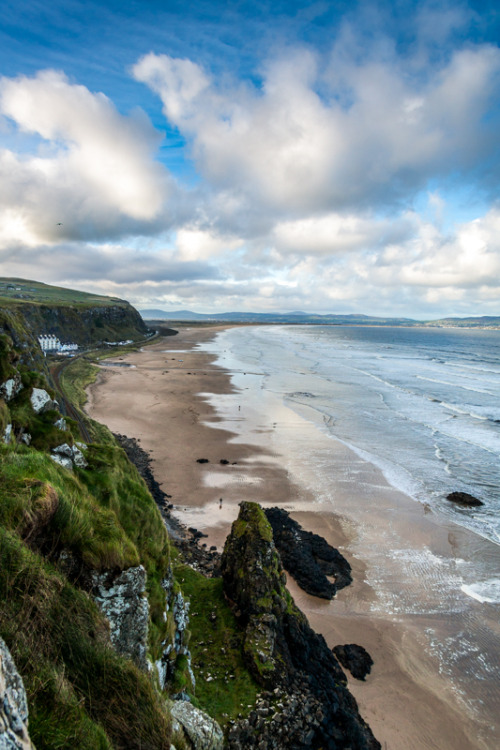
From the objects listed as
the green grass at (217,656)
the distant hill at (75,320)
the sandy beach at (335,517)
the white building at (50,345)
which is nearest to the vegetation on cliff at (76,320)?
the distant hill at (75,320)

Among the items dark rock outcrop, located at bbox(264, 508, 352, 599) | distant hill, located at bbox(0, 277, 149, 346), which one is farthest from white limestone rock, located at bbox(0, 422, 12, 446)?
distant hill, located at bbox(0, 277, 149, 346)

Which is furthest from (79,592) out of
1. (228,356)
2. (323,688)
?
(228,356)

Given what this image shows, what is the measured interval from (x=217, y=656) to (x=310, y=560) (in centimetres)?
856

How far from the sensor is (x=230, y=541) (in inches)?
493

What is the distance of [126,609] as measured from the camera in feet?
20.5

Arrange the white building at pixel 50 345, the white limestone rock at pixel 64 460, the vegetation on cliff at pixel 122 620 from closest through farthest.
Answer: the vegetation on cliff at pixel 122 620
the white limestone rock at pixel 64 460
the white building at pixel 50 345

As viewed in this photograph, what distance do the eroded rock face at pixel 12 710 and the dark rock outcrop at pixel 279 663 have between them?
219 inches

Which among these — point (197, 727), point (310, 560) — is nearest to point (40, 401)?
point (197, 727)

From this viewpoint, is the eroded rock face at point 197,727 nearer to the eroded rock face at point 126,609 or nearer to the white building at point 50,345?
the eroded rock face at point 126,609

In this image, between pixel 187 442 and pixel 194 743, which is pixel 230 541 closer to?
pixel 194 743

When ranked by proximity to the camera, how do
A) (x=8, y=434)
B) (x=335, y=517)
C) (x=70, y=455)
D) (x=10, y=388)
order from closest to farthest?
(x=8, y=434), (x=70, y=455), (x=10, y=388), (x=335, y=517)

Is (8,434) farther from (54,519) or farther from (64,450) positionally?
(54,519)

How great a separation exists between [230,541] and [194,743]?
6716mm

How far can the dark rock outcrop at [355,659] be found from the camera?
1214 cm
